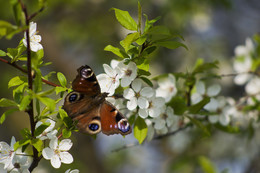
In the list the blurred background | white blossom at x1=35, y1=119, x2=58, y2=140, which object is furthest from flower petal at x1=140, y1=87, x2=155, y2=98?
the blurred background

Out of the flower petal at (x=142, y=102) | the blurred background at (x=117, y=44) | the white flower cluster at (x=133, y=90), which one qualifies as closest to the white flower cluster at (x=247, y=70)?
the white flower cluster at (x=133, y=90)

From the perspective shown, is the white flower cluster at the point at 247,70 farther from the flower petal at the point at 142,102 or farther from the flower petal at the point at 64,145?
the flower petal at the point at 64,145

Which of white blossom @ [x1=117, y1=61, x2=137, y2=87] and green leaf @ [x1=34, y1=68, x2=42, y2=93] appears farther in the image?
white blossom @ [x1=117, y1=61, x2=137, y2=87]

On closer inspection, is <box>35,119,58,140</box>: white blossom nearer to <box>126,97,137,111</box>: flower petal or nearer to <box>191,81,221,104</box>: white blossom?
<box>126,97,137,111</box>: flower petal

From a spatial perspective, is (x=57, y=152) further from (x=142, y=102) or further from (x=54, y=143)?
(x=142, y=102)

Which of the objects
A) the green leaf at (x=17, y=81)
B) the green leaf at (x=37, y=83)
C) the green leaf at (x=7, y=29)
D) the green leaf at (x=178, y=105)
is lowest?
the green leaf at (x=178, y=105)

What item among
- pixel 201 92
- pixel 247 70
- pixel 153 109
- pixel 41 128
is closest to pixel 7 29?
pixel 41 128

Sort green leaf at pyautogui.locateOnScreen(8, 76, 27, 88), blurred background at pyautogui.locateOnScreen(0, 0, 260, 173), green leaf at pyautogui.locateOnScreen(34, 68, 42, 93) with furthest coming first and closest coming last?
blurred background at pyautogui.locateOnScreen(0, 0, 260, 173) < green leaf at pyautogui.locateOnScreen(8, 76, 27, 88) < green leaf at pyautogui.locateOnScreen(34, 68, 42, 93)
